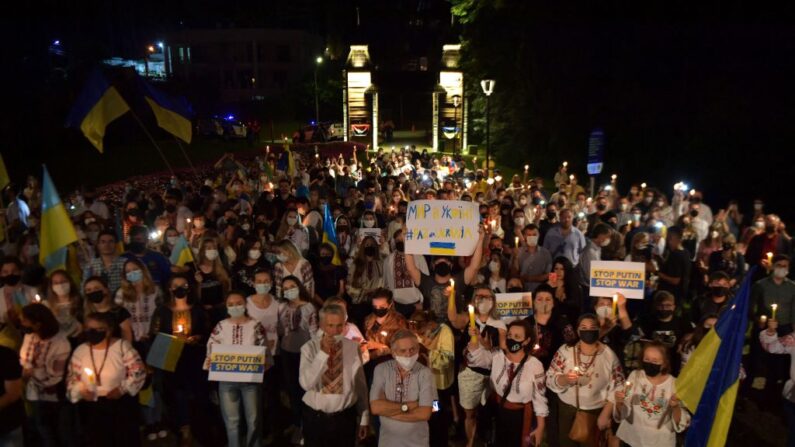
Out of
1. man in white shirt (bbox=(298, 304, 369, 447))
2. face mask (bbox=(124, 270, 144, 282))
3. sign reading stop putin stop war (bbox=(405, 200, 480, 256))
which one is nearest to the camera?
man in white shirt (bbox=(298, 304, 369, 447))

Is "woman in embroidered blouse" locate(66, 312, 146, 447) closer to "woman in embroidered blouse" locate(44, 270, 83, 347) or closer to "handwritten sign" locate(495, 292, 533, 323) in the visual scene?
"woman in embroidered blouse" locate(44, 270, 83, 347)

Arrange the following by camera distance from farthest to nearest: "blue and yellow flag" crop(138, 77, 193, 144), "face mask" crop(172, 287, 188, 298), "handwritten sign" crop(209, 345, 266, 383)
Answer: "blue and yellow flag" crop(138, 77, 193, 144), "face mask" crop(172, 287, 188, 298), "handwritten sign" crop(209, 345, 266, 383)

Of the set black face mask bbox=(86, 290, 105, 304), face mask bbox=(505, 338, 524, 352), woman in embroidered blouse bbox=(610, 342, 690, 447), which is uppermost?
black face mask bbox=(86, 290, 105, 304)

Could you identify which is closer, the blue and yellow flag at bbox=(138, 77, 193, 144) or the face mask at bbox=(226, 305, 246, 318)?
the face mask at bbox=(226, 305, 246, 318)

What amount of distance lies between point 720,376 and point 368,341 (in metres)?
2.90

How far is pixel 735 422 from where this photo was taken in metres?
6.47

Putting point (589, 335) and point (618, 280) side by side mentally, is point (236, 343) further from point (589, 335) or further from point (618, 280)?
point (618, 280)

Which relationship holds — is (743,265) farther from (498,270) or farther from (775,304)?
(498,270)

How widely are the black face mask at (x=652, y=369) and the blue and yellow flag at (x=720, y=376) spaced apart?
308 mm

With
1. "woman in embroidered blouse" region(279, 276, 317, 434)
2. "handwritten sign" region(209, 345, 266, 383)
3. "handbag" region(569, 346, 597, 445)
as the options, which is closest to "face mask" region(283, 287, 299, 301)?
"woman in embroidered blouse" region(279, 276, 317, 434)

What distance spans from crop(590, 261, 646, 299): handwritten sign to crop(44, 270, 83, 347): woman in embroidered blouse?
5095 mm

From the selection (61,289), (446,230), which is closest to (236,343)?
(61,289)

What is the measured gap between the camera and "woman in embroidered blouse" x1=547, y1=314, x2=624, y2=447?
16.5 ft

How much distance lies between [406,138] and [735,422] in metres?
37.0
